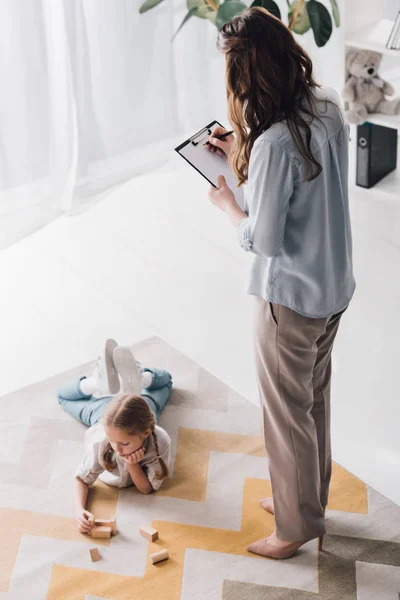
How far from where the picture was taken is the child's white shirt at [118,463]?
1.93m

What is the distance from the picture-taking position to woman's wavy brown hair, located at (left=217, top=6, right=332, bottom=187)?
4.14 ft

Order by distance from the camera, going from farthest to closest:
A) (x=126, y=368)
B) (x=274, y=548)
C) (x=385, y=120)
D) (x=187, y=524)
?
(x=385, y=120), (x=126, y=368), (x=187, y=524), (x=274, y=548)

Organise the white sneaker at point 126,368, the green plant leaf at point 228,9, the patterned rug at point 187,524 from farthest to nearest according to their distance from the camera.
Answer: the green plant leaf at point 228,9 < the white sneaker at point 126,368 < the patterned rug at point 187,524


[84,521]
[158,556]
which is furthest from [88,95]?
[158,556]

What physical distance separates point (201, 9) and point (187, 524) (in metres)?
2.21

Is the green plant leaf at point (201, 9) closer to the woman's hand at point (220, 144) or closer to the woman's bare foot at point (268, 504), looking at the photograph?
the woman's hand at point (220, 144)

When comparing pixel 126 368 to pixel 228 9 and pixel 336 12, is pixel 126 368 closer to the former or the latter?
pixel 228 9

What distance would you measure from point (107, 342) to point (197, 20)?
1.85 meters

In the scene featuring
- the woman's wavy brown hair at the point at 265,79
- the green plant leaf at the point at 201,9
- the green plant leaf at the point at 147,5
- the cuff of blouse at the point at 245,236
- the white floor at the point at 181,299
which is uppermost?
the woman's wavy brown hair at the point at 265,79

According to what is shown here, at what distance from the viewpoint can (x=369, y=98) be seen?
3.13 m

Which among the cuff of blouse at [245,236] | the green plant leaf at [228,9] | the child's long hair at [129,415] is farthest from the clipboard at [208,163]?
the green plant leaf at [228,9]

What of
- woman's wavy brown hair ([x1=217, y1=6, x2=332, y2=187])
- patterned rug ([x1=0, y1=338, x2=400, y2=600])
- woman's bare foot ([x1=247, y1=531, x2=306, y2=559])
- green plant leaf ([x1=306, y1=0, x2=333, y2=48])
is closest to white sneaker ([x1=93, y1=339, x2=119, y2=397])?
patterned rug ([x1=0, y1=338, x2=400, y2=600])

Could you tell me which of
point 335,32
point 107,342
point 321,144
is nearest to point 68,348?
point 107,342

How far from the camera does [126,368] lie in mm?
2139
